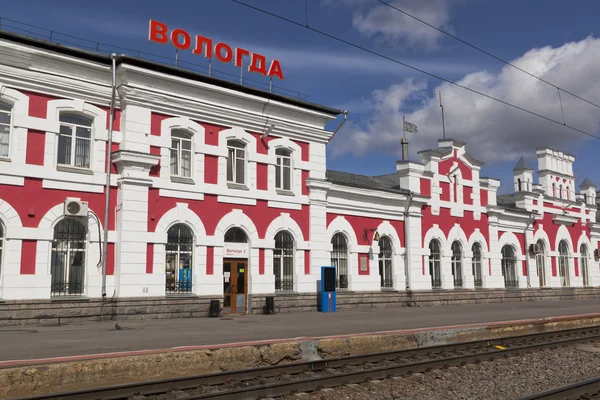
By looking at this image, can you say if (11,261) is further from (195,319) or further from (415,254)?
(415,254)

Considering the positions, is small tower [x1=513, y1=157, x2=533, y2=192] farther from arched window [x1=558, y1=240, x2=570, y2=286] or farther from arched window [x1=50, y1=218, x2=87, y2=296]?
arched window [x1=50, y1=218, x2=87, y2=296]

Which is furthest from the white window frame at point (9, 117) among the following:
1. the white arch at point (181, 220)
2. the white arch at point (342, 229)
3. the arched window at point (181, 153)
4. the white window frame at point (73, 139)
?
the white arch at point (342, 229)

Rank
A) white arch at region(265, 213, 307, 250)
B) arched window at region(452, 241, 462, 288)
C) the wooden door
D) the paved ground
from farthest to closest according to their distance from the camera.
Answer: arched window at region(452, 241, 462, 288), white arch at region(265, 213, 307, 250), the wooden door, the paved ground

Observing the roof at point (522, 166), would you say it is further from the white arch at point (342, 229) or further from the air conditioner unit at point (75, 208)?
the air conditioner unit at point (75, 208)

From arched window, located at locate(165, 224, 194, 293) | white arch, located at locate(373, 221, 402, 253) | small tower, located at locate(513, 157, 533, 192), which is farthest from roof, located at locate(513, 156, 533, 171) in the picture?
arched window, located at locate(165, 224, 194, 293)

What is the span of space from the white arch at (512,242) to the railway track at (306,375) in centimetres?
1811

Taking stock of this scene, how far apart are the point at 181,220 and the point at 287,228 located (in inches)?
172

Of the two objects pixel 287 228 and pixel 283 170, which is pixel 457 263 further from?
pixel 283 170

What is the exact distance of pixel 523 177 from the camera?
32781 mm

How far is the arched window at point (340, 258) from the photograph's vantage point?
76.4 ft

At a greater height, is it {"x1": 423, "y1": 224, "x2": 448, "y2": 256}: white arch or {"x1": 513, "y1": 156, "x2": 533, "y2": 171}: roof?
{"x1": 513, "y1": 156, "x2": 533, "y2": 171}: roof

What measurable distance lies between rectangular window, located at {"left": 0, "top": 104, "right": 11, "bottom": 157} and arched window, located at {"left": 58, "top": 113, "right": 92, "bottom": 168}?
4.59 ft

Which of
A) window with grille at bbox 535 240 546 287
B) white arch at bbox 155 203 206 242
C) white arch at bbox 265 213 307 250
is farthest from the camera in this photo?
window with grille at bbox 535 240 546 287

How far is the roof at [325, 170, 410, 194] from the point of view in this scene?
2514 centimetres
